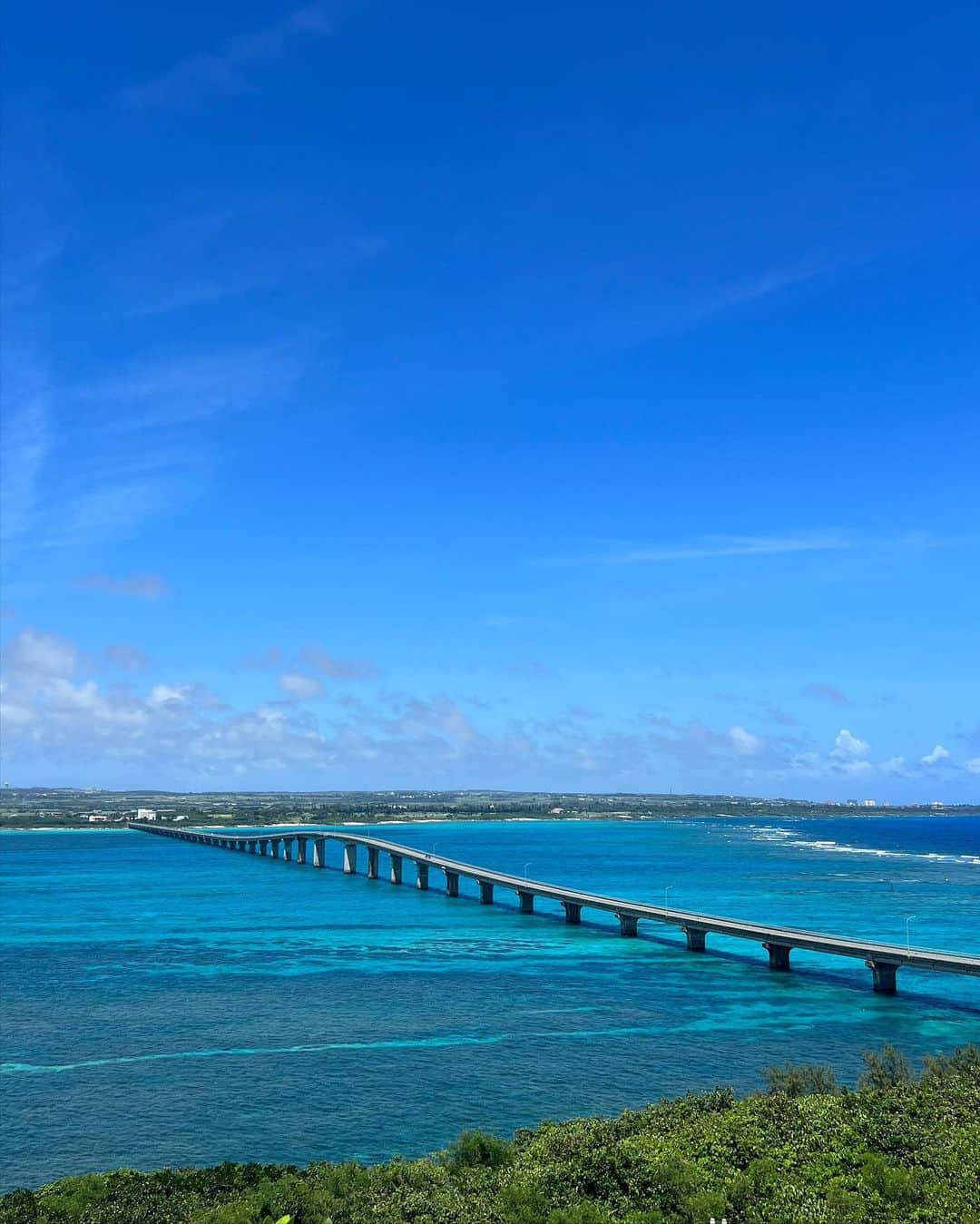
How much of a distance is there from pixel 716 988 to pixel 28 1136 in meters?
42.8

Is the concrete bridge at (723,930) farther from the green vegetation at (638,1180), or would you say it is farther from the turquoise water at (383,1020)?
the green vegetation at (638,1180)

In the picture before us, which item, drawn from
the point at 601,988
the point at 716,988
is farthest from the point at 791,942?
the point at 601,988

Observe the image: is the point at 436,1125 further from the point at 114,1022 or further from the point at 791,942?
the point at 791,942

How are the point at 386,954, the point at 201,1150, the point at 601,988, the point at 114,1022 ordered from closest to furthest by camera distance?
the point at 201,1150 → the point at 114,1022 → the point at 601,988 → the point at 386,954

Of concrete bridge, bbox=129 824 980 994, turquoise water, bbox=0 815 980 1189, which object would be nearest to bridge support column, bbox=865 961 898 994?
concrete bridge, bbox=129 824 980 994

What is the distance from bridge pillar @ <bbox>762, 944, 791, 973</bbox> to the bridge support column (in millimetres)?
8045

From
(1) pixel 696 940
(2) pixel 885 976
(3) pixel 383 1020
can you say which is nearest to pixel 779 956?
(2) pixel 885 976

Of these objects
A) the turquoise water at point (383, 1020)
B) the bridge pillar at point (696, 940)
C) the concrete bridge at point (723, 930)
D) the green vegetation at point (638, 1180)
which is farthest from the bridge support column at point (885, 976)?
the green vegetation at point (638, 1180)

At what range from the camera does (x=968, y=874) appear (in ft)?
505

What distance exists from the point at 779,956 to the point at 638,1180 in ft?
166

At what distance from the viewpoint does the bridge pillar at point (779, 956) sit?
7238cm

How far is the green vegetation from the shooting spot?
24250 mm

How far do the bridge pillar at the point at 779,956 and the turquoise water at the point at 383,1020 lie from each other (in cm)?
181

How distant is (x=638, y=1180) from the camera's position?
26078 mm
